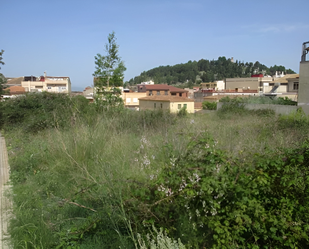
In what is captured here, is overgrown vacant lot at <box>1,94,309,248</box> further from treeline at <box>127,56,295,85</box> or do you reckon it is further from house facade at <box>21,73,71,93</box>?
treeline at <box>127,56,295,85</box>

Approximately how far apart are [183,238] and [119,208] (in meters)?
0.68

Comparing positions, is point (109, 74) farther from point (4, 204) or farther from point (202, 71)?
point (202, 71)

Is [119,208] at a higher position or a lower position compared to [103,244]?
higher

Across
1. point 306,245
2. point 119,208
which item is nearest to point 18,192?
point 119,208

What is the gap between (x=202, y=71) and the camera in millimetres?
141125

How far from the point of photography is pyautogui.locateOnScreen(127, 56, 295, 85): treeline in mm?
126875

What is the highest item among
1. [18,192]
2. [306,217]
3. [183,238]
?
[306,217]

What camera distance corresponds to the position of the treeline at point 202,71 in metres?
127

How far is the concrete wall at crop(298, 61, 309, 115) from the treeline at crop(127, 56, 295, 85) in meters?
103

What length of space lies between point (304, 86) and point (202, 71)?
126127 mm

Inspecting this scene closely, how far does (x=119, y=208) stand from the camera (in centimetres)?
302

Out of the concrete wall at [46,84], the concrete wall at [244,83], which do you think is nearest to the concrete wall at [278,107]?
the concrete wall at [46,84]

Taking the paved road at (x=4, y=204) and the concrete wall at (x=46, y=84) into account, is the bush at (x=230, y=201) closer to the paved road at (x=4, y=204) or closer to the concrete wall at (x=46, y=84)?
the paved road at (x=4, y=204)

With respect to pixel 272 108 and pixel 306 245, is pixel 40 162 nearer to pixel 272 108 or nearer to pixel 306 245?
pixel 306 245
